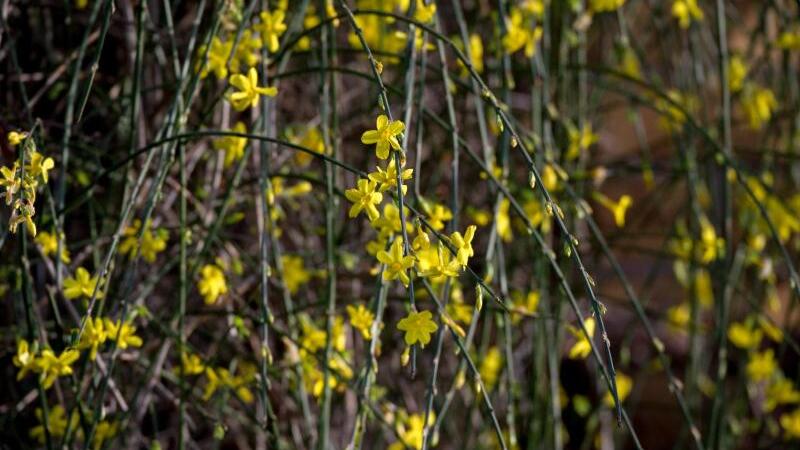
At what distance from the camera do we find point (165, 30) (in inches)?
63.0

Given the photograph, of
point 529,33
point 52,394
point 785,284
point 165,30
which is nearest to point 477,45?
point 529,33

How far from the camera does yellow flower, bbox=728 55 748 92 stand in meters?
2.15

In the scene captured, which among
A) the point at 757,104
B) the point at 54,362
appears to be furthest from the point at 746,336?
the point at 54,362

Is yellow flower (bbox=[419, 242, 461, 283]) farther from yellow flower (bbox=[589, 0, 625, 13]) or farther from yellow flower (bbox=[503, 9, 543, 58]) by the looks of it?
yellow flower (bbox=[589, 0, 625, 13])

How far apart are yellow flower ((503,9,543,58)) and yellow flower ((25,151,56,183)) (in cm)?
73

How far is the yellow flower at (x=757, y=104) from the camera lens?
2.12 metres

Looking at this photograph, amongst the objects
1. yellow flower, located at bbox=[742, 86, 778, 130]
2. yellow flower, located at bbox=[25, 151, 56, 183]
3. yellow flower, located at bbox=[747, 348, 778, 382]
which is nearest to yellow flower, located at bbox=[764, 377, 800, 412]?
yellow flower, located at bbox=[747, 348, 778, 382]

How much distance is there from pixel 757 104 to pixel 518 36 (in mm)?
749

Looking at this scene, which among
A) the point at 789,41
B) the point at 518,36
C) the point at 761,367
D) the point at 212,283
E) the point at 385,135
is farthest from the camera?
the point at 761,367

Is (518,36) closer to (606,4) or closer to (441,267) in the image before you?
(606,4)

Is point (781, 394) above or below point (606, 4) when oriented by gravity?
below

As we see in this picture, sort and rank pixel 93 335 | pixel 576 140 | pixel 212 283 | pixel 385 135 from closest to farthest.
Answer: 1. pixel 385 135
2. pixel 93 335
3. pixel 212 283
4. pixel 576 140

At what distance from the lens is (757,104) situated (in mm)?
2141

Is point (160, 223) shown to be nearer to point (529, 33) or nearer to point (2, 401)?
point (2, 401)
